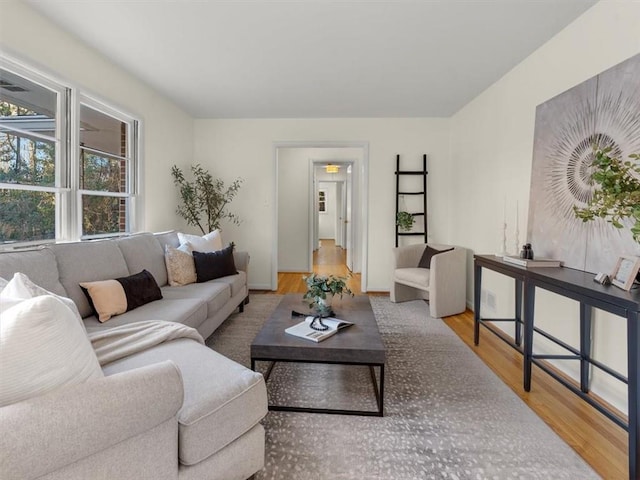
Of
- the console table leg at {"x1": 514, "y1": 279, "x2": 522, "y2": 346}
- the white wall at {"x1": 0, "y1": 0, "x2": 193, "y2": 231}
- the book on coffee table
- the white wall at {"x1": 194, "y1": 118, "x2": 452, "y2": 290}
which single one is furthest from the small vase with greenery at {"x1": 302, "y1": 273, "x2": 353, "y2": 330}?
the white wall at {"x1": 194, "y1": 118, "x2": 452, "y2": 290}

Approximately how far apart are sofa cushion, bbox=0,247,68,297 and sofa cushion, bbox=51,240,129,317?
58mm

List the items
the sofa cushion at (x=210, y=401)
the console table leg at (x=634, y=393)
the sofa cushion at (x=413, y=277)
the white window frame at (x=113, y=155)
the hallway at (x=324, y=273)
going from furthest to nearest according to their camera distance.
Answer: the hallway at (x=324, y=273) → the sofa cushion at (x=413, y=277) → the white window frame at (x=113, y=155) → the console table leg at (x=634, y=393) → the sofa cushion at (x=210, y=401)

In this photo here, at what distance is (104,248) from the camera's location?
8.11ft

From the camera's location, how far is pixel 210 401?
1.19 m

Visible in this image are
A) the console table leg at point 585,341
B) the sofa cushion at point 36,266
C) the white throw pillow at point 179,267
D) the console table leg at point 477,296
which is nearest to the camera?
the sofa cushion at point 36,266

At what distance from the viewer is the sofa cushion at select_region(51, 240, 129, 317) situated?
2.09 meters

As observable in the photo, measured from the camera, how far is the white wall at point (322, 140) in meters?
4.61

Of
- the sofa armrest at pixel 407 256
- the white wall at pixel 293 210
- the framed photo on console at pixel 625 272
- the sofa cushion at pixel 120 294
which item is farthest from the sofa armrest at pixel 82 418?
the white wall at pixel 293 210

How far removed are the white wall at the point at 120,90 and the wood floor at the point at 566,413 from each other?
3.70 meters

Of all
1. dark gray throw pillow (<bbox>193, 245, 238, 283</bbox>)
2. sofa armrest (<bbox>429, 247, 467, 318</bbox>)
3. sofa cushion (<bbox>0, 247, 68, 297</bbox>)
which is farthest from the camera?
sofa armrest (<bbox>429, 247, 467, 318</bbox>)

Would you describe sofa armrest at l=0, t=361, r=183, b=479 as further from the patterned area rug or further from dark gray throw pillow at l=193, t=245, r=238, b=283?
dark gray throw pillow at l=193, t=245, r=238, b=283

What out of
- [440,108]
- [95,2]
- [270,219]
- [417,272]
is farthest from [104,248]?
[440,108]

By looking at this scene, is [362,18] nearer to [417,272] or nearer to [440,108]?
[440,108]

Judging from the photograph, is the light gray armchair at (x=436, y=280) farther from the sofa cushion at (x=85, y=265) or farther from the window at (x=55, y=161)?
the window at (x=55, y=161)
